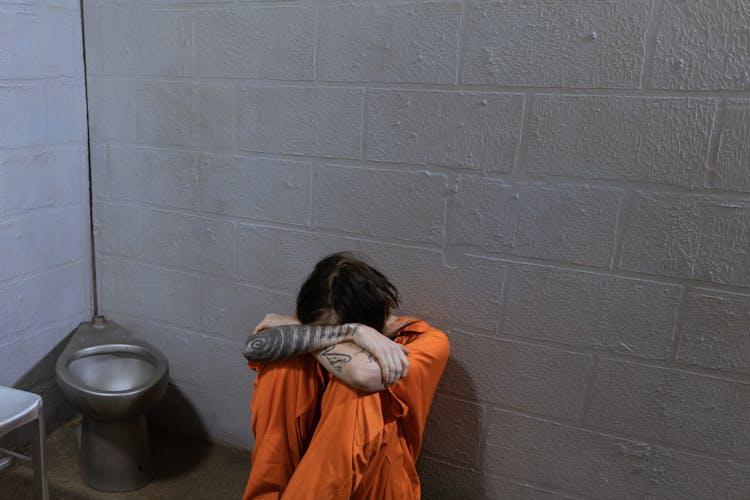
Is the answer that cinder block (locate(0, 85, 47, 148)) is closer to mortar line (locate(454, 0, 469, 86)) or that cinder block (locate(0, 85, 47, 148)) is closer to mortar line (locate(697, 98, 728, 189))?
mortar line (locate(454, 0, 469, 86))

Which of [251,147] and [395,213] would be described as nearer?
[395,213]

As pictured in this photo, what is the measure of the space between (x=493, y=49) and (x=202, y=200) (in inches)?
40.3

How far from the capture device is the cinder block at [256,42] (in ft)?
5.53

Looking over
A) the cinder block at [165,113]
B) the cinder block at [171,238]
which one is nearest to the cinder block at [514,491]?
the cinder block at [171,238]

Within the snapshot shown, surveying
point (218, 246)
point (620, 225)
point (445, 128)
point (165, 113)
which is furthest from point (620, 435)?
point (165, 113)

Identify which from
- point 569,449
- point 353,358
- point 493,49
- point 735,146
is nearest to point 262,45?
point 493,49

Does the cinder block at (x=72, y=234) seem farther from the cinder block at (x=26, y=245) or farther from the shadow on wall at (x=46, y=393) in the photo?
the shadow on wall at (x=46, y=393)

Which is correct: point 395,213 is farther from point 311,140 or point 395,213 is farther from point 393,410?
point 393,410

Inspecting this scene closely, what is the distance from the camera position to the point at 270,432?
1.36 meters

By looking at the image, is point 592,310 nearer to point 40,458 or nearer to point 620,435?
point 620,435

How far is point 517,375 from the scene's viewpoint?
1.63m

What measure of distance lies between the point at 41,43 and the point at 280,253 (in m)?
1.00

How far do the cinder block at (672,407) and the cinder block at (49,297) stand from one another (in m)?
1.76

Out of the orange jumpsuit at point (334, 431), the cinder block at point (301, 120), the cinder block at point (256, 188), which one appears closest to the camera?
the orange jumpsuit at point (334, 431)
